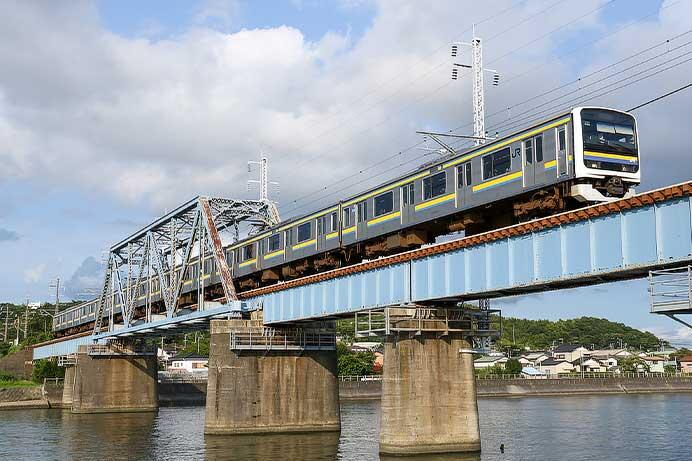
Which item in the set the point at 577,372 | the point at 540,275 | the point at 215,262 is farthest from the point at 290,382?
the point at 577,372

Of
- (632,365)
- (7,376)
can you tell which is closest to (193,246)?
(7,376)

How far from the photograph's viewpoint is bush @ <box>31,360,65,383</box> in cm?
10345

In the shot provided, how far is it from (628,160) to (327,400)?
95.9ft

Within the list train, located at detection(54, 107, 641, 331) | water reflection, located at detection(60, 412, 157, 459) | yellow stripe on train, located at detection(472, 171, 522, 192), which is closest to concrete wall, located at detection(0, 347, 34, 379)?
water reflection, located at detection(60, 412, 157, 459)

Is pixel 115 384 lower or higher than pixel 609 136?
lower

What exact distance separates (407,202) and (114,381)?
53257 mm

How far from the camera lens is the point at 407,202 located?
125ft

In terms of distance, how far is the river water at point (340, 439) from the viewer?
41969 mm

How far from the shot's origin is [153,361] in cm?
8325

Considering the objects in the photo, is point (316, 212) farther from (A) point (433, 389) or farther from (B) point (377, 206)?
(A) point (433, 389)

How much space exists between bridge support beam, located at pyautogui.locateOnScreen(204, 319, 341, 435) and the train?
5754 mm

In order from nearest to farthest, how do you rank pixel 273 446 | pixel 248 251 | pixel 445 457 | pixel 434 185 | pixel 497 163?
pixel 497 163
pixel 445 457
pixel 434 185
pixel 273 446
pixel 248 251

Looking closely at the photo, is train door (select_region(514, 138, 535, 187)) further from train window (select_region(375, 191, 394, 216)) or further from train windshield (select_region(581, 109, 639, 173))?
train window (select_region(375, 191, 394, 216))

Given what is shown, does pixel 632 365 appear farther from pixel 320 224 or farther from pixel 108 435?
pixel 320 224
